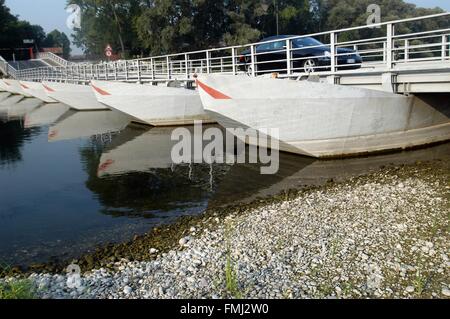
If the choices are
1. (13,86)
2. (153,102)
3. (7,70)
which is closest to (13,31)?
(7,70)

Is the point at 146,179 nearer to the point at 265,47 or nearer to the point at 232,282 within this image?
the point at 265,47

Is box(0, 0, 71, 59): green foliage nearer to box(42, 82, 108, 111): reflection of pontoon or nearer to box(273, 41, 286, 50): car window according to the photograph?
box(42, 82, 108, 111): reflection of pontoon

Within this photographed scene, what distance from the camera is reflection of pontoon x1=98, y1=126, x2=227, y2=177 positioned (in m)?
13.7

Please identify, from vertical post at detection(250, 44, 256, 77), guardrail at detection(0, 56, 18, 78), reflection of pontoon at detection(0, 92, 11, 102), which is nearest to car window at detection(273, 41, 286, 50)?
vertical post at detection(250, 44, 256, 77)

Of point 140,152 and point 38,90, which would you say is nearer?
point 140,152

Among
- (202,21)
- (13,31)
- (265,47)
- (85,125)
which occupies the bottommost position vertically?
(85,125)

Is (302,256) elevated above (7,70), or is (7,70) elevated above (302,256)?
(7,70)

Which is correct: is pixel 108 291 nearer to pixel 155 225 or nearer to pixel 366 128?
pixel 155 225

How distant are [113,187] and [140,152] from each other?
461 cm

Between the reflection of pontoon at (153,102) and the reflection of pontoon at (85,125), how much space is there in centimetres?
183

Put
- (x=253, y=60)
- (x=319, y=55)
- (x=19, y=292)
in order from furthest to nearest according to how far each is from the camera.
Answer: (x=319, y=55), (x=253, y=60), (x=19, y=292)

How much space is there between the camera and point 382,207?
7660 millimetres

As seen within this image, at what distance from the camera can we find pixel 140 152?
1588 cm
